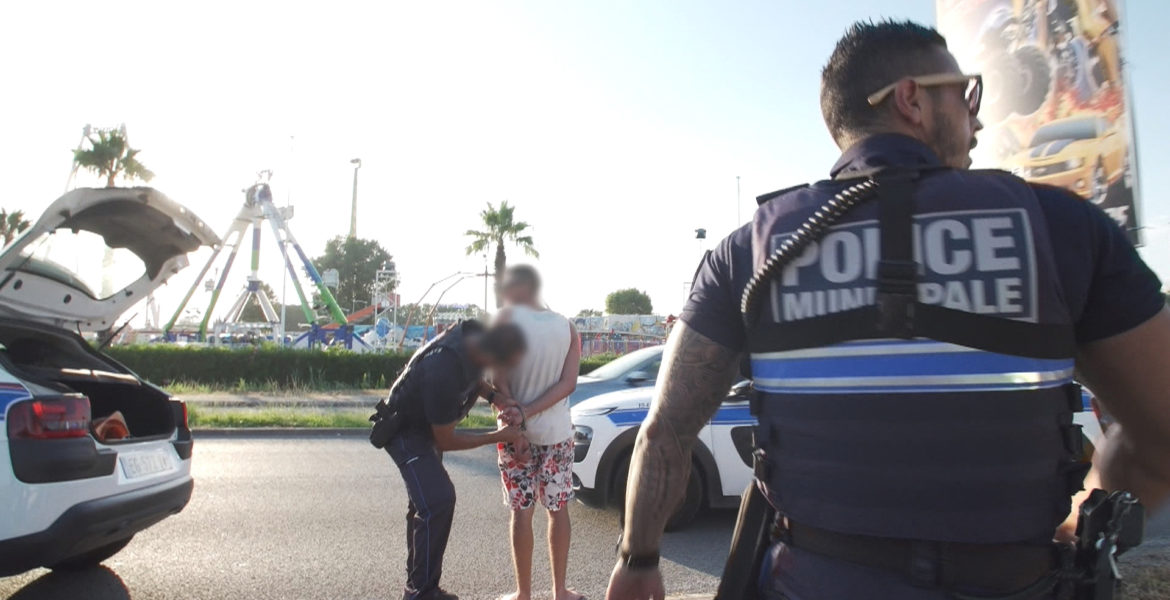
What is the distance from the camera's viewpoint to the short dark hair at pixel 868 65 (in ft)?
5.61

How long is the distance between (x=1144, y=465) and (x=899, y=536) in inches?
22.0

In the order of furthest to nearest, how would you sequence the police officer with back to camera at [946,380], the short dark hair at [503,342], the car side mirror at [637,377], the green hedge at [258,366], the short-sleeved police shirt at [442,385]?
the green hedge at [258,366]
the car side mirror at [637,377]
the short dark hair at [503,342]
the short-sleeved police shirt at [442,385]
the police officer with back to camera at [946,380]

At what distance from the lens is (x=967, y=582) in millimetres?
1408

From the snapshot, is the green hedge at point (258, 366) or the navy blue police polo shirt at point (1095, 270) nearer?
the navy blue police polo shirt at point (1095, 270)

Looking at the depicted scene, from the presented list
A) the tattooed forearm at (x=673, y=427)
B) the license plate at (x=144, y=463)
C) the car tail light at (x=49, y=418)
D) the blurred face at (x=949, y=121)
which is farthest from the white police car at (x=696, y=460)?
the blurred face at (x=949, y=121)

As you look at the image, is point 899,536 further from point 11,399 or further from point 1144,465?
point 11,399

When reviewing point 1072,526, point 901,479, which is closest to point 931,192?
point 901,479

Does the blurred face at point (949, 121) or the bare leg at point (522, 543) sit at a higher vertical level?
the blurred face at point (949, 121)

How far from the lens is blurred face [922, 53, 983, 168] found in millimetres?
1679

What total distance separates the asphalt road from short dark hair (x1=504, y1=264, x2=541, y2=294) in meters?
1.84

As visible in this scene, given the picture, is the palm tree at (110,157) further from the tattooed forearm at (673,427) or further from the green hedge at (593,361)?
the tattooed forearm at (673,427)

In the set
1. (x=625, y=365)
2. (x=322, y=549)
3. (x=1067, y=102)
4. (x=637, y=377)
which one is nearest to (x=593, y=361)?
(x=625, y=365)

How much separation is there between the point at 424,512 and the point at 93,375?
96.8 inches

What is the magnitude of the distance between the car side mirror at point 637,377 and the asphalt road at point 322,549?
1.72m
